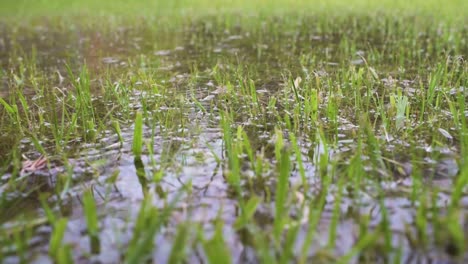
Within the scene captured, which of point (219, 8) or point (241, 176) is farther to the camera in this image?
point (219, 8)

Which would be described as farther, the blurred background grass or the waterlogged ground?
the blurred background grass

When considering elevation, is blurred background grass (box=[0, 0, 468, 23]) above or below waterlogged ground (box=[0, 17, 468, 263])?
above

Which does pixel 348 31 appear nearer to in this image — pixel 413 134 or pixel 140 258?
pixel 413 134

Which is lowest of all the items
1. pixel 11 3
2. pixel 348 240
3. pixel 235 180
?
pixel 348 240

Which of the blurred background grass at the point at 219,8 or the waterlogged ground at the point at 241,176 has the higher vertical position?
the blurred background grass at the point at 219,8

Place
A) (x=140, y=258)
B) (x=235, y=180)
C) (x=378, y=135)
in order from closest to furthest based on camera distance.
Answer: (x=140, y=258), (x=235, y=180), (x=378, y=135)

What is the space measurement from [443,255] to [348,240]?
0.39 meters

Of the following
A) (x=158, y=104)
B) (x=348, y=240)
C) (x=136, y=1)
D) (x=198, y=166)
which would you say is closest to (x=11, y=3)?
(x=136, y=1)

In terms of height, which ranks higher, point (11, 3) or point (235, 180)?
point (11, 3)

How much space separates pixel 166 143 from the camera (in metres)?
3.12

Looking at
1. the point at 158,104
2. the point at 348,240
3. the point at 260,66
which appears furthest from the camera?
the point at 260,66

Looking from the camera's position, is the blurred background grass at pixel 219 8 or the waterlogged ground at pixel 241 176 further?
the blurred background grass at pixel 219 8

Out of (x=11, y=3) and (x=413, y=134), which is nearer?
(x=413, y=134)

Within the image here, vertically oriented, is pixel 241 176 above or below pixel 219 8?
below
